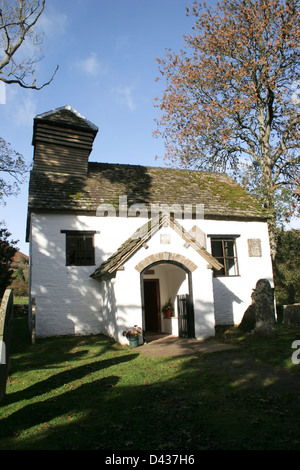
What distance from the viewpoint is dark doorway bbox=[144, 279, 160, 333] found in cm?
1623

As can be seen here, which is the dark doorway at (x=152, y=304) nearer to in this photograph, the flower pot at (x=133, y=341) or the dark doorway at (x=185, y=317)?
the dark doorway at (x=185, y=317)

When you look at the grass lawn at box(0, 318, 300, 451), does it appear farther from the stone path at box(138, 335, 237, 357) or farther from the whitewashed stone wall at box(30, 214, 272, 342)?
the whitewashed stone wall at box(30, 214, 272, 342)

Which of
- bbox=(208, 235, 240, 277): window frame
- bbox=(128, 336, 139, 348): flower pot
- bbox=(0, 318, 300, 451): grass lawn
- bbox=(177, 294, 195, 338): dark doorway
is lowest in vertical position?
bbox=(0, 318, 300, 451): grass lawn

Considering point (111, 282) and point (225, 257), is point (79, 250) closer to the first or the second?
point (111, 282)

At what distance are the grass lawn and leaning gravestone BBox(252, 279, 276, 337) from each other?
151cm

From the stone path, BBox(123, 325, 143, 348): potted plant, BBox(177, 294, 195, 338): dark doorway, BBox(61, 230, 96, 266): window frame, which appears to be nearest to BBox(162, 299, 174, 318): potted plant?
BBox(177, 294, 195, 338): dark doorway

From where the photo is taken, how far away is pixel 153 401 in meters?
6.40

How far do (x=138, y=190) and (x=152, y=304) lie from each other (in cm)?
597

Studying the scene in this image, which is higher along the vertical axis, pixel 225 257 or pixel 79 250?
pixel 79 250

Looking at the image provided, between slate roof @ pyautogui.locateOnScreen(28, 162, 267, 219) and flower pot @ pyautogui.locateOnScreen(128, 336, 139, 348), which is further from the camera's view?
slate roof @ pyautogui.locateOnScreen(28, 162, 267, 219)

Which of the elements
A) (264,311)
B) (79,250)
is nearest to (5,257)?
(79,250)

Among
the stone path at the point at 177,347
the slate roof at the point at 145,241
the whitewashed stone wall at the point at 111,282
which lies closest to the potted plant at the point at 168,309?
the stone path at the point at 177,347
